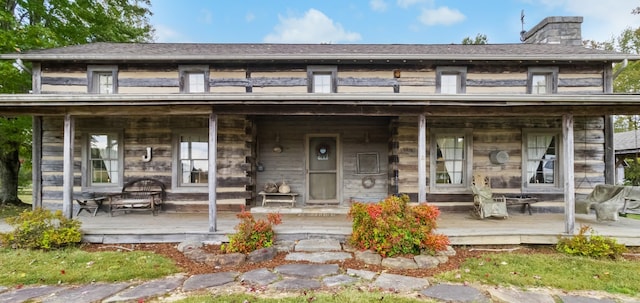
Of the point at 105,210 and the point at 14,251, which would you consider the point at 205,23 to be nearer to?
the point at 105,210

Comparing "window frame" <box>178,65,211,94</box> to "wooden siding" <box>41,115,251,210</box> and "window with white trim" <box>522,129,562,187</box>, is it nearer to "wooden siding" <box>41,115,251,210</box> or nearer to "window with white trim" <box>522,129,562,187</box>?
"wooden siding" <box>41,115,251,210</box>

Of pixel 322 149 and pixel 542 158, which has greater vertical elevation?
pixel 322 149

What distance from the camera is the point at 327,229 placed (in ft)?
18.3

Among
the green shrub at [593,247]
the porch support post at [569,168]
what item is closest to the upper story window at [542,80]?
the porch support post at [569,168]

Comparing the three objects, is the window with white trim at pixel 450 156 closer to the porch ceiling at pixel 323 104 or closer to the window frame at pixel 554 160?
the window frame at pixel 554 160

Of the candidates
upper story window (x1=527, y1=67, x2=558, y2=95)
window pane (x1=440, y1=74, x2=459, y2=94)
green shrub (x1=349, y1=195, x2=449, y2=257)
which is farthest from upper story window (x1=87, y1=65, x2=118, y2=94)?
upper story window (x1=527, y1=67, x2=558, y2=95)

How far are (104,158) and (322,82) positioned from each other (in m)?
5.52

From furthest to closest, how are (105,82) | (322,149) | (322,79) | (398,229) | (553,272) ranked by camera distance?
1. (322,149)
2. (322,79)
3. (105,82)
4. (398,229)
5. (553,272)

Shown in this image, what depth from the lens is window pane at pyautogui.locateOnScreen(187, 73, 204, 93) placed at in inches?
303

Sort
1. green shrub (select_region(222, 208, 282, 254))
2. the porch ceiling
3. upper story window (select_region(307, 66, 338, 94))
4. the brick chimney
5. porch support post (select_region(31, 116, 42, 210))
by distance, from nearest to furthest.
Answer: green shrub (select_region(222, 208, 282, 254)), the porch ceiling, porch support post (select_region(31, 116, 42, 210)), upper story window (select_region(307, 66, 338, 94)), the brick chimney

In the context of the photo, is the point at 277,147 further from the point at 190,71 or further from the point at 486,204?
the point at 486,204

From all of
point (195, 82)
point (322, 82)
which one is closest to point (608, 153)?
point (322, 82)

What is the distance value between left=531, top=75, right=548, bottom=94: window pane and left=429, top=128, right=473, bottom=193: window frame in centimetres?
191

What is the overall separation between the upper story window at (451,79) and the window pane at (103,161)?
312 inches
